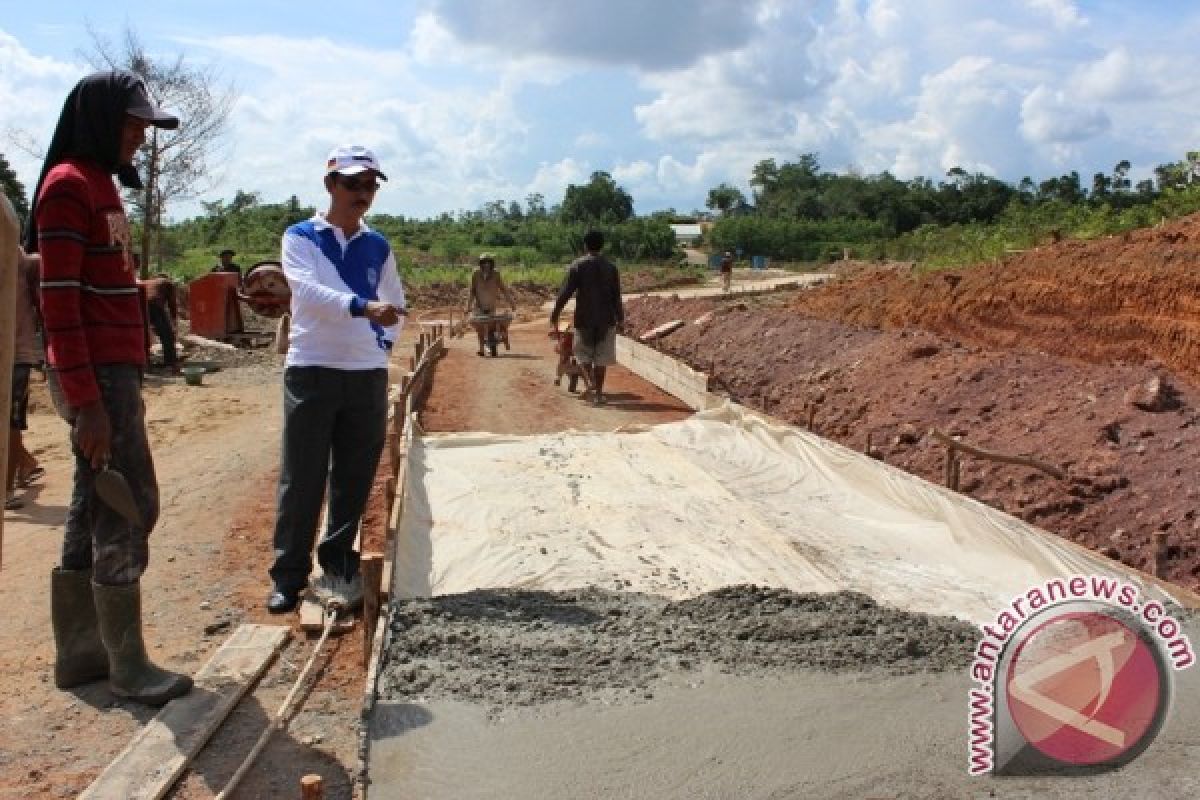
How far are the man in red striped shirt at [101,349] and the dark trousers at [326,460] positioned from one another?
0.72 metres

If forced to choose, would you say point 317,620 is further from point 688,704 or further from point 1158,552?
point 1158,552

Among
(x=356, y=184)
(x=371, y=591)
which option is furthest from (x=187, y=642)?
(x=356, y=184)

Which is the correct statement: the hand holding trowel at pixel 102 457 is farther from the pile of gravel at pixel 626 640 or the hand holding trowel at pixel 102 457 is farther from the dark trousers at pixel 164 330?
the dark trousers at pixel 164 330

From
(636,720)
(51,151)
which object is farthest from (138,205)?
(636,720)

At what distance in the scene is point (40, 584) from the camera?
15.0 ft

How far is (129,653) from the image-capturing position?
327 centimetres

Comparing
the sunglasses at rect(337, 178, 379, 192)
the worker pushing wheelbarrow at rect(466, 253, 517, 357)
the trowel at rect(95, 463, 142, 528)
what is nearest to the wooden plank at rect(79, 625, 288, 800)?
the trowel at rect(95, 463, 142, 528)

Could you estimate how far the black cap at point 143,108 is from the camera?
3183mm

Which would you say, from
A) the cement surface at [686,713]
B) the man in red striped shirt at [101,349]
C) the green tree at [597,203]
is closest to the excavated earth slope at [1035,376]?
the cement surface at [686,713]

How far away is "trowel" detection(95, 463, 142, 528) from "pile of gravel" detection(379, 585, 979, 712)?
874 mm

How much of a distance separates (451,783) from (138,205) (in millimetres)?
16835

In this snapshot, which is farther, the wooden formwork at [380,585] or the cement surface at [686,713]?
the wooden formwork at [380,585]

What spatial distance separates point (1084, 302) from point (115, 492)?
895 cm

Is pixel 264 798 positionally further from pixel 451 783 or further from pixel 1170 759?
pixel 1170 759
